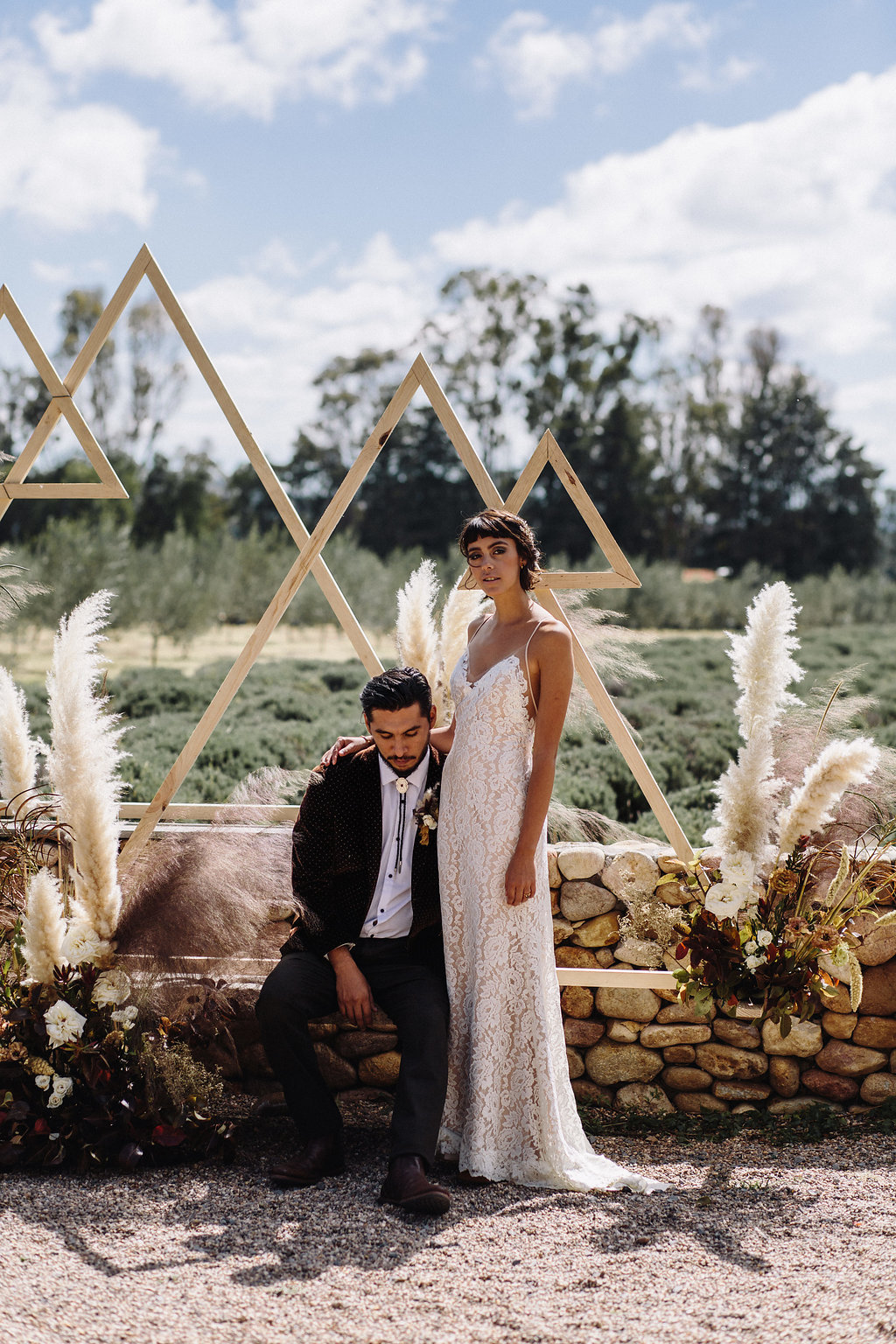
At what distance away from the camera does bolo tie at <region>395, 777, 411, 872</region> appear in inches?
112

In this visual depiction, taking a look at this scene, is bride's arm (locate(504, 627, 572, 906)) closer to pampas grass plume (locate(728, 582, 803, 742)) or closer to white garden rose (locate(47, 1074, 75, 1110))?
pampas grass plume (locate(728, 582, 803, 742))

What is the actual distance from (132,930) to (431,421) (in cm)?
1664

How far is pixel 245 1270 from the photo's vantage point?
2.13 meters

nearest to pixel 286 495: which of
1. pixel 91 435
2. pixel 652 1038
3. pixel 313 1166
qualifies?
pixel 91 435

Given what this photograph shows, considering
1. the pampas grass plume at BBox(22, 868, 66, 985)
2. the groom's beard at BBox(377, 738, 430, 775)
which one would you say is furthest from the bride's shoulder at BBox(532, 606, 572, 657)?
the pampas grass plume at BBox(22, 868, 66, 985)

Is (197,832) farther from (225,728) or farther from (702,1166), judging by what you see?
(225,728)

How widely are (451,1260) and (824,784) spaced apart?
4.89 ft

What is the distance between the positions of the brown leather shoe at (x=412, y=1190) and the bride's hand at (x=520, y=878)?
66cm

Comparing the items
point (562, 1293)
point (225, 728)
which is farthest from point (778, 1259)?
point (225, 728)

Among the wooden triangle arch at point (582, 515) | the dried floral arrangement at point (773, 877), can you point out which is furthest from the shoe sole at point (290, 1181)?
the wooden triangle arch at point (582, 515)

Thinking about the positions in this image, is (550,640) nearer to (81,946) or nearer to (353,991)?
(353,991)

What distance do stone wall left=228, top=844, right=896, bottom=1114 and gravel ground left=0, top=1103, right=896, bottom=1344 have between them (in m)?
0.39

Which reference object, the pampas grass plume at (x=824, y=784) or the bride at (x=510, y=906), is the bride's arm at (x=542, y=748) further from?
the pampas grass plume at (x=824, y=784)

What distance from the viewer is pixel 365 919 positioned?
9.32ft
